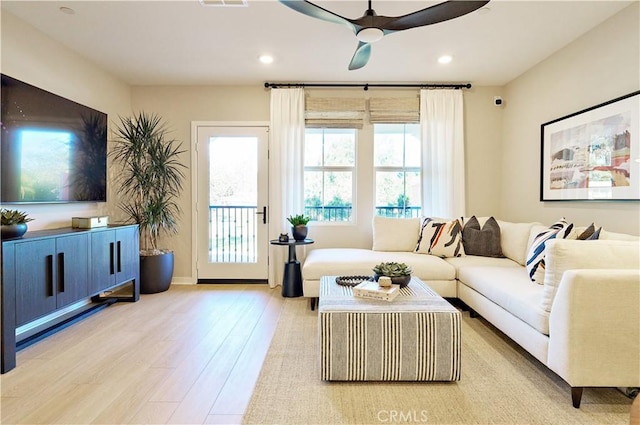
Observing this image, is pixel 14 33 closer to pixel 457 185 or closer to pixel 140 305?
pixel 140 305

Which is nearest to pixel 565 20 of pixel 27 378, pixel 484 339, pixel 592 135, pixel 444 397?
pixel 592 135

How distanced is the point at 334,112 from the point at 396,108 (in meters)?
0.80

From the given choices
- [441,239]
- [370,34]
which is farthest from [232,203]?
[370,34]

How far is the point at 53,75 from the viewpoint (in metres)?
3.11

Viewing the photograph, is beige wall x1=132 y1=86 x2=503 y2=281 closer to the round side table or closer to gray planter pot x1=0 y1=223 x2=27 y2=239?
the round side table

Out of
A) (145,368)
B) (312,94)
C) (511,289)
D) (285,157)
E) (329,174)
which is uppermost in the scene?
(312,94)

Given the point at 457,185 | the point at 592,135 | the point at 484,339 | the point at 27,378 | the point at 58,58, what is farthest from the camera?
the point at 457,185

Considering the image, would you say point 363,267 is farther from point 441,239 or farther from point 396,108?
point 396,108

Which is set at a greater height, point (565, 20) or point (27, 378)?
point (565, 20)

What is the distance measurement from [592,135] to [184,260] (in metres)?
4.64

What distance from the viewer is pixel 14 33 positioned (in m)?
2.72

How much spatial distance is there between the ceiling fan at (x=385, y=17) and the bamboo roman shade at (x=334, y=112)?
5.79ft

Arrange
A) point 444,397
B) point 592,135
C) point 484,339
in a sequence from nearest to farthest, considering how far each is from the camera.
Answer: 1. point 444,397
2. point 484,339
3. point 592,135

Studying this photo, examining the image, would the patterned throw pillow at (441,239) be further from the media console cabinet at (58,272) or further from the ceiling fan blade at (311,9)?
the media console cabinet at (58,272)
